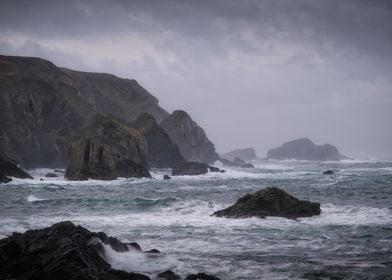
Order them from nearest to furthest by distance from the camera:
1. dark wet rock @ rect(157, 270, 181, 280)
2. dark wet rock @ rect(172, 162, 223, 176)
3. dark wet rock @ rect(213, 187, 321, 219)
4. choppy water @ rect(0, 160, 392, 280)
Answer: dark wet rock @ rect(157, 270, 181, 280) → choppy water @ rect(0, 160, 392, 280) → dark wet rock @ rect(213, 187, 321, 219) → dark wet rock @ rect(172, 162, 223, 176)

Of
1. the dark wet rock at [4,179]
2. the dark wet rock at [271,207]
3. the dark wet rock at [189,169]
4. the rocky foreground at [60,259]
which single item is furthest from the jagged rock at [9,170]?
the rocky foreground at [60,259]

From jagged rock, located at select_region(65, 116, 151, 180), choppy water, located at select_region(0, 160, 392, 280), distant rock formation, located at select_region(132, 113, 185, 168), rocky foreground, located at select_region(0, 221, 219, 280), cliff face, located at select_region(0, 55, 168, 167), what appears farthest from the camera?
distant rock formation, located at select_region(132, 113, 185, 168)

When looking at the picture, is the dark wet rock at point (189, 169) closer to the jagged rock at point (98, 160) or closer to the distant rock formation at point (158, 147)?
the jagged rock at point (98, 160)

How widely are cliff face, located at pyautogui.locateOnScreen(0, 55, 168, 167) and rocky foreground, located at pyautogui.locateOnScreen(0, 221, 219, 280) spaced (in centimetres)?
6150

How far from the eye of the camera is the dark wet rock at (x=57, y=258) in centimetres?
Answer: 1070

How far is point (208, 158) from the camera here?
123 metres

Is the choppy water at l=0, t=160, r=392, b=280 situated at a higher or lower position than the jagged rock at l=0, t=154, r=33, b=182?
lower

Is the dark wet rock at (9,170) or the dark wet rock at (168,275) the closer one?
the dark wet rock at (168,275)

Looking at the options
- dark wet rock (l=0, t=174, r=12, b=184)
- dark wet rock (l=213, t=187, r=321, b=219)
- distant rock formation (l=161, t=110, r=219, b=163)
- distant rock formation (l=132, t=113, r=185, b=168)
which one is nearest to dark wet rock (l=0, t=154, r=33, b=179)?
dark wet rock (l=0, t=174, r=12, b=184)

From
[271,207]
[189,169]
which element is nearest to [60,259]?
[271,207]

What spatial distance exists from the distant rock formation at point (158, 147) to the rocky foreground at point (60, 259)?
251 ft

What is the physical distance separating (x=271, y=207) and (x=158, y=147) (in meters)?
68.0

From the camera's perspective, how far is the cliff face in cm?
7800

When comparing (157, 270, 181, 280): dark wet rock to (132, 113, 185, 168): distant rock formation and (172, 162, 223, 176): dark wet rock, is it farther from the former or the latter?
(132, 113, 185, 168): distant rock formation
